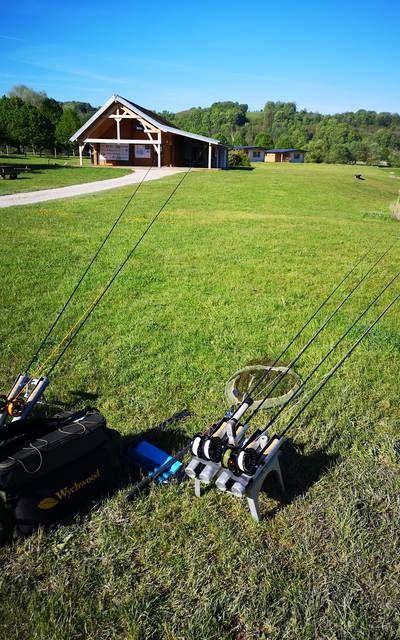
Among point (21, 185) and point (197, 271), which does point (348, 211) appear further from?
point (21, 185)

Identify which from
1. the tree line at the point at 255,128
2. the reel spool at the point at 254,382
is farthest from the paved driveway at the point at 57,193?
the tree line at the point at 255,128

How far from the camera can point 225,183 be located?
2636cm

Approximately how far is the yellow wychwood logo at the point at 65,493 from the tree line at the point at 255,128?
169 feet

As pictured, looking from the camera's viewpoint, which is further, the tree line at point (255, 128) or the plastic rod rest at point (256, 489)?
the tree line at point (255, 128)

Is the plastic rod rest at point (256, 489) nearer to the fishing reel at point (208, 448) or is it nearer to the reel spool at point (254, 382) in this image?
the fishing reel at point (208, 448)

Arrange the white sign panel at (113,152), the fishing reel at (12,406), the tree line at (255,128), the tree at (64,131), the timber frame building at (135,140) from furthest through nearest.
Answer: the tree at (64,131) < the tree line at (255,128) < the white sign panel at (113,152) < the timber frame building at (135,140) < the fishing reel at (12,406)

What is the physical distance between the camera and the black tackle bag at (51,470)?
260 centimetres

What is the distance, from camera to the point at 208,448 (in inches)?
107

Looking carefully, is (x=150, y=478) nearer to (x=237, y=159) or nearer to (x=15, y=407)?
(x=15, y=407)

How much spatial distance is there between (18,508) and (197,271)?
644 cm

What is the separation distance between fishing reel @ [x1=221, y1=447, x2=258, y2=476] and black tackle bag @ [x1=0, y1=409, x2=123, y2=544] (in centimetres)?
89

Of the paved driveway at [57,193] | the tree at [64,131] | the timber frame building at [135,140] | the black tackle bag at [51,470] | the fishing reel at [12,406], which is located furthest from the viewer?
the tree at [64,131]

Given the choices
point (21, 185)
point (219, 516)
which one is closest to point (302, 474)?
point (219, 516)

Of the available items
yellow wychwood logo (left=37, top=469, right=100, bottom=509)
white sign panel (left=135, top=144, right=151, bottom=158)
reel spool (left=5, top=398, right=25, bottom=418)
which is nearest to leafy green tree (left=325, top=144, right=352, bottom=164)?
white sign panel (left=135, top=144, right=151, bottom=158)
